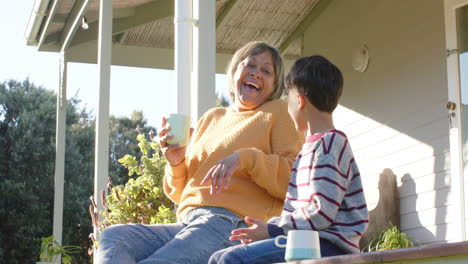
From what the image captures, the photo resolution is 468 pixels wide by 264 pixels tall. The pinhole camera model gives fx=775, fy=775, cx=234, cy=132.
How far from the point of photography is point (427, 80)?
5727 mm

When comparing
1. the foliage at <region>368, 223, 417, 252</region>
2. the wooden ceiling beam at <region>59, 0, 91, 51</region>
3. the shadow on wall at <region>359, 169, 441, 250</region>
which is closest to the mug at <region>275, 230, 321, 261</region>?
the foliage at <region>368, 223, 417, 252</region>

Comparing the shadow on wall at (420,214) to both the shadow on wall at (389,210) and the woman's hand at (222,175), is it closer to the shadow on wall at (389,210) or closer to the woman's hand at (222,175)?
the shadow on wall at (389,210)

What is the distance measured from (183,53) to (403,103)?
9.12 feet

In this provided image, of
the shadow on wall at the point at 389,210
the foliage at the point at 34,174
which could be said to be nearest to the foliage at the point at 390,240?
the shadow on wall at the point at 389,210

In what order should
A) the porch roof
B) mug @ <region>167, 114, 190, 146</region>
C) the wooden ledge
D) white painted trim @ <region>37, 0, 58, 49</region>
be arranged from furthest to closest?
white painted trim @ <region>37, 0, 58, 49</region> < the porch roof < mug @ <region>167, 114, 190, 146</region> < the wooden ledge

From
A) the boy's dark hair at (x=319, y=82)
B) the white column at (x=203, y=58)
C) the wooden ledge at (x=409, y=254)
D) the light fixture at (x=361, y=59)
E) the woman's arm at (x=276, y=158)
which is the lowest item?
the wooden ledge at (x=409, y=254)

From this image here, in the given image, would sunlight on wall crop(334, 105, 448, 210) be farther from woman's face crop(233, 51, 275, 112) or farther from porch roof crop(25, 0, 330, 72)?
woman's face crop(233, 51, 275, 112)

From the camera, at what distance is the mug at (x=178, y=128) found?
255 cm

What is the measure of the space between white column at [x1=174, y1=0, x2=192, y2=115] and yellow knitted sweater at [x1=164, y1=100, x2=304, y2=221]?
86cm

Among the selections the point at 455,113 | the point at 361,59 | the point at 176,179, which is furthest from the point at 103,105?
the point at 176,179

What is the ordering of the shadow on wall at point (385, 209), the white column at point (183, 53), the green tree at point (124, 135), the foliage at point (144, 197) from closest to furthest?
the white column at point (183, 53), the foliage at point (144, 197), the shadow on wall at point (385, 209), the green tree at point (124, 135)

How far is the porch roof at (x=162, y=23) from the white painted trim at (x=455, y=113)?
1933 millimetres

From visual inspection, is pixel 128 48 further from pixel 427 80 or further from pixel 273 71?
pixel 273 71

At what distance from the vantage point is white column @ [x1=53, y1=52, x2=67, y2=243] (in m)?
→ 8.16
